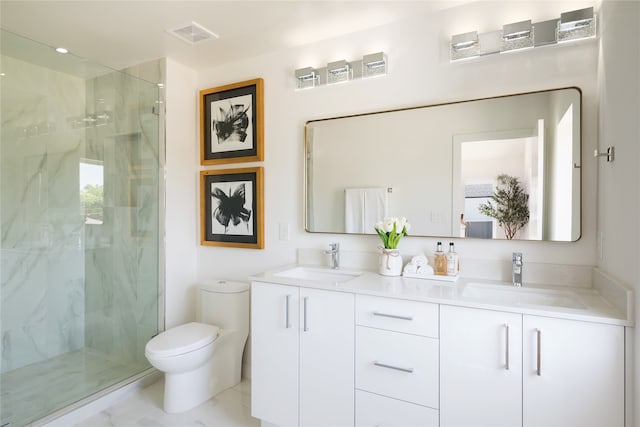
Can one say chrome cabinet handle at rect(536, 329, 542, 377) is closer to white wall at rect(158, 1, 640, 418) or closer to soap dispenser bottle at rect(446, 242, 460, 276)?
white wall at rect(158, 1, 640, 418)

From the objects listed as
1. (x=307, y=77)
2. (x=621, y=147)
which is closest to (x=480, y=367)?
(x=621, y=147)

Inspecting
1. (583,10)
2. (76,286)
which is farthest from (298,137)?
(76,286)

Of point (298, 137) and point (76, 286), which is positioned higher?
point (298, 137)

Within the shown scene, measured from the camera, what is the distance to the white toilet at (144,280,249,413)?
6.96 ft

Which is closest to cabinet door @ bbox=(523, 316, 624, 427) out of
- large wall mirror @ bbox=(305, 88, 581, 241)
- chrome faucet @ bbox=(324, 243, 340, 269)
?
large wall mirror @ bbox=(305, 88, 581, 241)

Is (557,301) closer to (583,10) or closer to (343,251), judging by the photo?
(343,251)

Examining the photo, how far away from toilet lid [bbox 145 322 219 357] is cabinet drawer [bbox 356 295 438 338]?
3.41 feet

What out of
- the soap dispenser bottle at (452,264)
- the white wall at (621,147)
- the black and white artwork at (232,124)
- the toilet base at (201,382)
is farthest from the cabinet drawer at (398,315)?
the black and white artwork at (232,124)

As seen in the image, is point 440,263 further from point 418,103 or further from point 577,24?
point 577,24

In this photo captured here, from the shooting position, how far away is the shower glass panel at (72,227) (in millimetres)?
2041

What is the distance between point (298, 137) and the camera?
2473 mm

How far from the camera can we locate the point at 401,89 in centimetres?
213

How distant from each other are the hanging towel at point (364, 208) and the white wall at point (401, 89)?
0.08 m

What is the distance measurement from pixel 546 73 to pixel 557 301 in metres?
1.07
